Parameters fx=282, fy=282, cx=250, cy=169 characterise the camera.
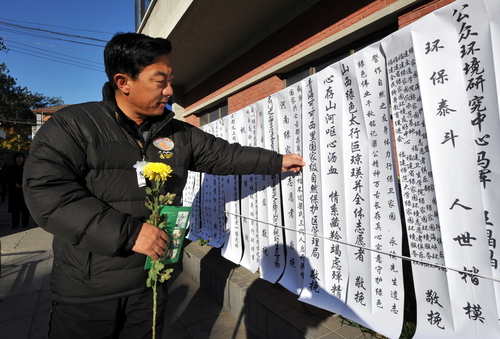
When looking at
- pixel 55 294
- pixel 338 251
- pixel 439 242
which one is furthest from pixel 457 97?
pixel 55 294

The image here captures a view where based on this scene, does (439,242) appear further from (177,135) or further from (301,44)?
(301,44)

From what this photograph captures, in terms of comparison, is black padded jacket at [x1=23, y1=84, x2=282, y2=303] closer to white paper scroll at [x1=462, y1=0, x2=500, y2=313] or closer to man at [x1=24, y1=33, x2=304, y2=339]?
man at [x1=24, y1=33, x2=304, y2=339]

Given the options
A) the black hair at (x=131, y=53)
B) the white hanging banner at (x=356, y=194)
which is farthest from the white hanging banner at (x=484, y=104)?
the black hair at (x=131, y=53)

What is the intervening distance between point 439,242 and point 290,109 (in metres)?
1.37

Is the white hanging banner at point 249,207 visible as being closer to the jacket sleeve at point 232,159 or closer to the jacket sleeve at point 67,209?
the jacket sleeve at point 232,159

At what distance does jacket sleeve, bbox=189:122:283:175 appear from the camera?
2.00 meters

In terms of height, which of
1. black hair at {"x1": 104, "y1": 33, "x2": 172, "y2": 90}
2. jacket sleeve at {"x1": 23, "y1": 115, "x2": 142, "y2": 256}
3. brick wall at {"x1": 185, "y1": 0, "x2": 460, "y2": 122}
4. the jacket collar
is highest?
brick wall at {"x1": 185, "y1": 0, "x2": 460, "y2": 122}

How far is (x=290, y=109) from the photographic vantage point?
226 centimetres

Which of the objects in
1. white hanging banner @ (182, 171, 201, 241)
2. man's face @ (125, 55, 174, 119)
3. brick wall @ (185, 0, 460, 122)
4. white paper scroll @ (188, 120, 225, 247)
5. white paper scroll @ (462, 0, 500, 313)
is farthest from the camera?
white hanging banner @ (182, 171, 201, 241)

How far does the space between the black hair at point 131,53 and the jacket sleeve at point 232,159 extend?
602 millimetres

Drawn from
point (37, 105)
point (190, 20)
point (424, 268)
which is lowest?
point (424, 268)

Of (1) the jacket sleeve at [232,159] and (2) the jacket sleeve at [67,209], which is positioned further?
(1) the jacket sleeve at [232,159]

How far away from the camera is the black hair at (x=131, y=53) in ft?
4.71

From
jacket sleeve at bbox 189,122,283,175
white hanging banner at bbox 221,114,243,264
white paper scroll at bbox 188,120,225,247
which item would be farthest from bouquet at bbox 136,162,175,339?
white paper scroll at bbox 188,120,225,247
